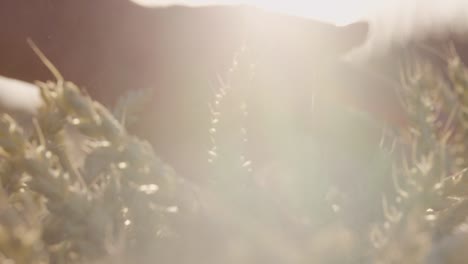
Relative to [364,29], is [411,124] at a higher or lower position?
lower

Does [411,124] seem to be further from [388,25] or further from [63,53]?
[63,53]

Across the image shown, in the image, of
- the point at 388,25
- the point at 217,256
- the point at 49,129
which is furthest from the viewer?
the point at 388,25

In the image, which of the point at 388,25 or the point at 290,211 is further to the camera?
the point at 388,25

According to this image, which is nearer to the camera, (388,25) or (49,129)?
(49,129)

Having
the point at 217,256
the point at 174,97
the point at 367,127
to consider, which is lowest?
the point at 217,256

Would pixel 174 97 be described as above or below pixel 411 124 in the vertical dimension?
above

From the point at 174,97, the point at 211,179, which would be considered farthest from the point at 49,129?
the point at 174,97

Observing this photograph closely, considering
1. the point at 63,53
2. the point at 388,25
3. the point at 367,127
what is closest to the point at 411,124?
the point at 367,127

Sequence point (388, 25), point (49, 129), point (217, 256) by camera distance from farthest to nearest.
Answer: point (388, 25) < point (49, 129) < point (217, 256)

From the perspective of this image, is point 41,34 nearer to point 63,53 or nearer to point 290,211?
point 63,53
